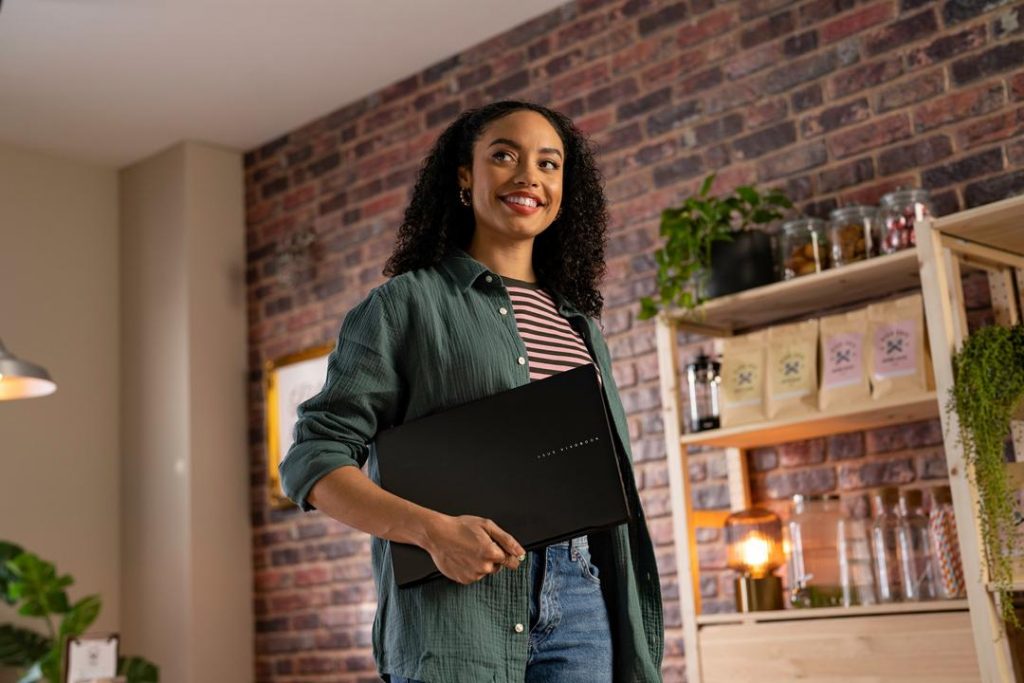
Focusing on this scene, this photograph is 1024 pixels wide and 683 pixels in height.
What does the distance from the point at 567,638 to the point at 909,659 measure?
144cm

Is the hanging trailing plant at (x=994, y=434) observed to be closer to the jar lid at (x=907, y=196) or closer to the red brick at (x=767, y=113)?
the jar lid at (x=907, y=196)

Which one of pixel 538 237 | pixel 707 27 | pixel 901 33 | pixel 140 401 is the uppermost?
pixel 707 27

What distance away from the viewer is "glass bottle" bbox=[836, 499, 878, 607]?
2.74m

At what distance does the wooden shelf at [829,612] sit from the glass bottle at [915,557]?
0.08m

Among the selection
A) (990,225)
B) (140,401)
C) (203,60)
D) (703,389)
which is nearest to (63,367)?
(140,401)

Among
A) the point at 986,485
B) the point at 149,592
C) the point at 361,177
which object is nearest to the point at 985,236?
the point at 986,485

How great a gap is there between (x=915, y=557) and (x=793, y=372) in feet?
1.61

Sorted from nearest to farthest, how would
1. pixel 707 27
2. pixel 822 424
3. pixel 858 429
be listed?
pixel 822 424 < pixel 858 429 < pixel 707 27

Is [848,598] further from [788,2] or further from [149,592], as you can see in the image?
[149,592]

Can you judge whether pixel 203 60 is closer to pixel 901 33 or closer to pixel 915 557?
pixel 901 33

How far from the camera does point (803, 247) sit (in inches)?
117

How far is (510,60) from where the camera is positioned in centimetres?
407

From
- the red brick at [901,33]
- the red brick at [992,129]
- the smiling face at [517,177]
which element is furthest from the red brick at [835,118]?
the smiling face at [517,177]

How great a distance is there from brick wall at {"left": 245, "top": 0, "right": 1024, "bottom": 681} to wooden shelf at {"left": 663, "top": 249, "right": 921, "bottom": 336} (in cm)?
25
